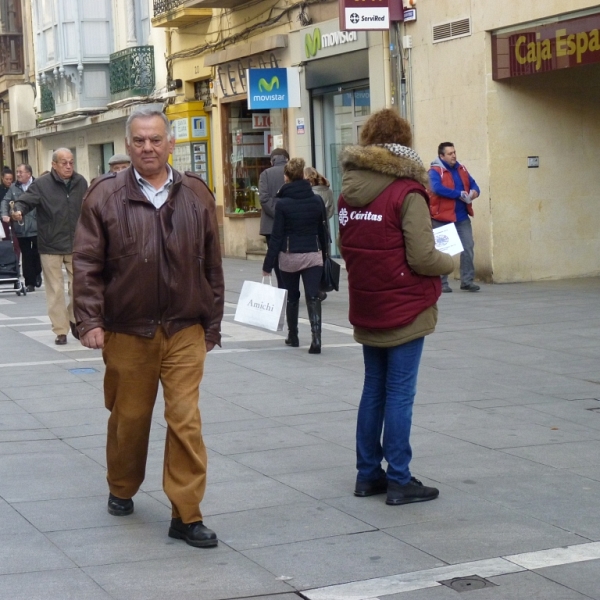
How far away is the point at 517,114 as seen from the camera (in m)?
16.9

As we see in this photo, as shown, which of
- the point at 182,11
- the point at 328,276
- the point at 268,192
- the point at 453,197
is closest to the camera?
the point at 328,276

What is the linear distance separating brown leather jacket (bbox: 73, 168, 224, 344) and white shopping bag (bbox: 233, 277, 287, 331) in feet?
18.4

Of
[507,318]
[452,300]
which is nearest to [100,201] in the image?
[507,318]

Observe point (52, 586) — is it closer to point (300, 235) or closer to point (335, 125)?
point (300, 235)

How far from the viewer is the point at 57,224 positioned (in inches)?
488

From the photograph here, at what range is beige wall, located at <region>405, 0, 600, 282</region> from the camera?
664 inches

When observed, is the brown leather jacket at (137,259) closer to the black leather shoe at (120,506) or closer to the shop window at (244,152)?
the black leather shoe at (120,506)

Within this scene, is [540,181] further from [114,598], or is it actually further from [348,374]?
[114,598]

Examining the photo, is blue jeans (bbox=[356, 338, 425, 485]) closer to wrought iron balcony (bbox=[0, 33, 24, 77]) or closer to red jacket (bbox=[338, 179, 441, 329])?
red jacket (bbox=[338, 179, 441, 329])


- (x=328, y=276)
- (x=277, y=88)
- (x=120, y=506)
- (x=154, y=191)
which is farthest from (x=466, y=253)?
(x=154, y=191)

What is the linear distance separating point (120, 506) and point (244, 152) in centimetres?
1902

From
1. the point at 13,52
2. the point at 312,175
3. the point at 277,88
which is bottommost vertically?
the point at 312,175

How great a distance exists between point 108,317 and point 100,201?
522 millimetres

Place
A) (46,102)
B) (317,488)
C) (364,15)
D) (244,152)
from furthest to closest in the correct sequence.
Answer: (46,102) → (244,152) → (364,15) → (317,488)
